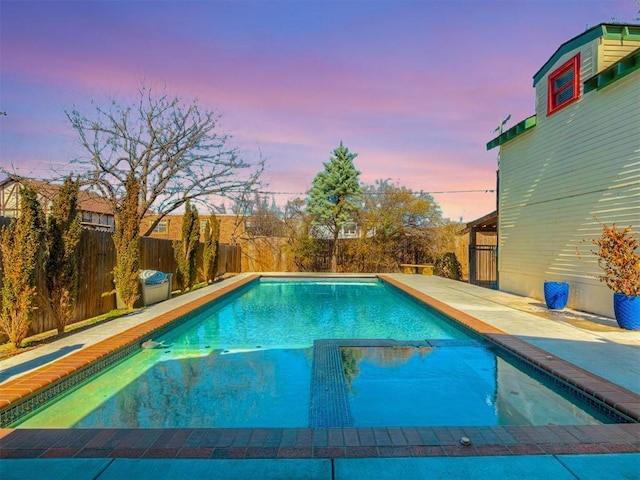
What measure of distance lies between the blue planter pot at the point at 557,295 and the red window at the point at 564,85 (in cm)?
388

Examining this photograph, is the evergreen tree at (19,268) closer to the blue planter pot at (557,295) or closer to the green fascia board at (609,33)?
the blue planter pot at (557,295)

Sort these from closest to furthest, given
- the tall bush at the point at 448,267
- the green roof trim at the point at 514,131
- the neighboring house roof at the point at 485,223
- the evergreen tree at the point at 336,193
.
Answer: the green roof trim at the point at 514,131
the neighboring house roof at the point at 485,223
the tall bush at the point at 448,267
the evergreen tree at the point at 336,193

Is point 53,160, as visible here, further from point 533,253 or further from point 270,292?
point 533,253

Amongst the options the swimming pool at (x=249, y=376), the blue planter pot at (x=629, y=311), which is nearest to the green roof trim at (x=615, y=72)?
the blue planter pot at (x=629, y=311)

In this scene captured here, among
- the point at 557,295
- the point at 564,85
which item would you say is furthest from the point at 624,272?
the point at 564,85

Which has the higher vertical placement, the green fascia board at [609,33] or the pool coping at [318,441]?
the green fascia board at [609,33]

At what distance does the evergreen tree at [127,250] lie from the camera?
7.64 m

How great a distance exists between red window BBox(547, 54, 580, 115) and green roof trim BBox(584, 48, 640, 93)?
0.47m

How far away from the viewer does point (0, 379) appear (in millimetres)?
3711

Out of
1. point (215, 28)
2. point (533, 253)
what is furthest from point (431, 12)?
point (533, 253)

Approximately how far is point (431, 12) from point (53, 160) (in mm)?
12839

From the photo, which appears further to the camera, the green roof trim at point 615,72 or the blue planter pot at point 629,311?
the green roof trim at point 615,72

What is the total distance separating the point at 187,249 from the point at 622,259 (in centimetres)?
1012

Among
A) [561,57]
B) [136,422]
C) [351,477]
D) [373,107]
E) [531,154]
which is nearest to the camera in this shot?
[351,477]
